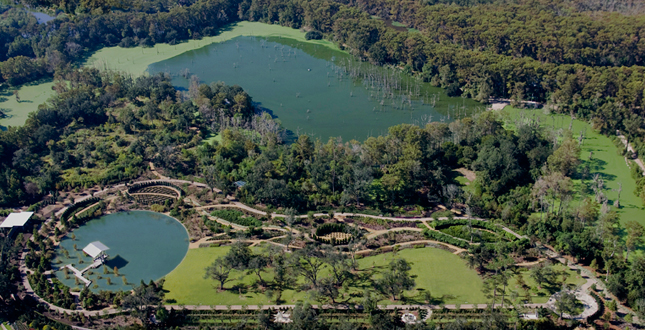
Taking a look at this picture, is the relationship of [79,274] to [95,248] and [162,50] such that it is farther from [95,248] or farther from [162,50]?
[162,50]

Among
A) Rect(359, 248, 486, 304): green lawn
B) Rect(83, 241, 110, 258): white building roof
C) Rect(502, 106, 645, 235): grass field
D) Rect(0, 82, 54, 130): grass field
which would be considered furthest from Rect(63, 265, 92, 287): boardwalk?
Rect(502, 106, 645, 235): grass field

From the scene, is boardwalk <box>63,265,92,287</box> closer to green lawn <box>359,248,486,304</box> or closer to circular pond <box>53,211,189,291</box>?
circular pond <box>53,211,189,291</box>

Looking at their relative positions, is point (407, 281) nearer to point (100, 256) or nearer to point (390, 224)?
point (390, 224)

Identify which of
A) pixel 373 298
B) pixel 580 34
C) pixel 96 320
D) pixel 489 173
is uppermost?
pixel 580 34

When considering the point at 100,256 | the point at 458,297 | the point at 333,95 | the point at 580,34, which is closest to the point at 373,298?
the point at 458,297

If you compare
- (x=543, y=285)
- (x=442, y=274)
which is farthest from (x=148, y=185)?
(x=543, y=285)
